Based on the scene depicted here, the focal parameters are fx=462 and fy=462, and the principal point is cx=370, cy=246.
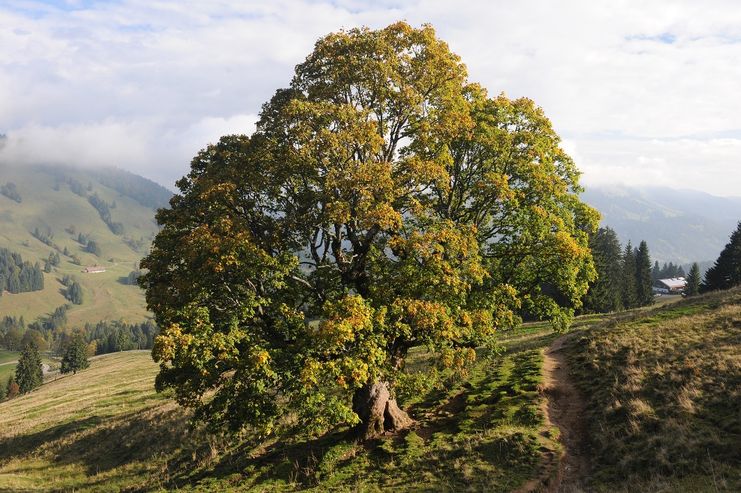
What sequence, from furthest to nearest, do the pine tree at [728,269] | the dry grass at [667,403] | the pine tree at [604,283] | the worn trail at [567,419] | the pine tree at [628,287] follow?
the pine tree at [628,287]
the pine tree at [728,269]
the pine tree at [604,283]
the worn trail at [567,419]
the dry grass at [667,403]

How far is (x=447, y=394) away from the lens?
2820cm

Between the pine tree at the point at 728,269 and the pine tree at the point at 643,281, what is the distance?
A: 17.4 meters

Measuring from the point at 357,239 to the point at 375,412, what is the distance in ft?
29.0

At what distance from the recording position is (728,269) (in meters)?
87.9

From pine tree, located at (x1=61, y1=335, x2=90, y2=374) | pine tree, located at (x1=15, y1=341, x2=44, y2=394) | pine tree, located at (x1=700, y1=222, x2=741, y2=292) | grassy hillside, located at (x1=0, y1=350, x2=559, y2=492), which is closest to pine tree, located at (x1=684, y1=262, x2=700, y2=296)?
pine tree, located at (x1=700, y1=222, x2=741, y2=292)

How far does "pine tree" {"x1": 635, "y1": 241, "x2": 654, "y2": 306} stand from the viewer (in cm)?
11144

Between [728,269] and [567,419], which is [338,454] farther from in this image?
[728,269]

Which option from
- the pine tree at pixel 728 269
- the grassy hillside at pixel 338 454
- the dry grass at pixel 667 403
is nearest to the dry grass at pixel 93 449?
the grassy hillside at pixel 338 454

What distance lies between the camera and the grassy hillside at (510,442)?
57.6ft

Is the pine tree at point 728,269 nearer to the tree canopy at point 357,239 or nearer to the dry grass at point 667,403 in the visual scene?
the dry grass at point 667,403

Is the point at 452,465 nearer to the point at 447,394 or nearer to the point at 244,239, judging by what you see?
the point at 447,394

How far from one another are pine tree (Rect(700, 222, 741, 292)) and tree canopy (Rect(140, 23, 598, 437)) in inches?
3255

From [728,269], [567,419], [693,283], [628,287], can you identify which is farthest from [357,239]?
[693,283]

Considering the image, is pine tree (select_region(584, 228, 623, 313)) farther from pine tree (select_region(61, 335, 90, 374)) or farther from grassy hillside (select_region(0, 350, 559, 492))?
pine tree (select_region(61, 335, 90, 374))
